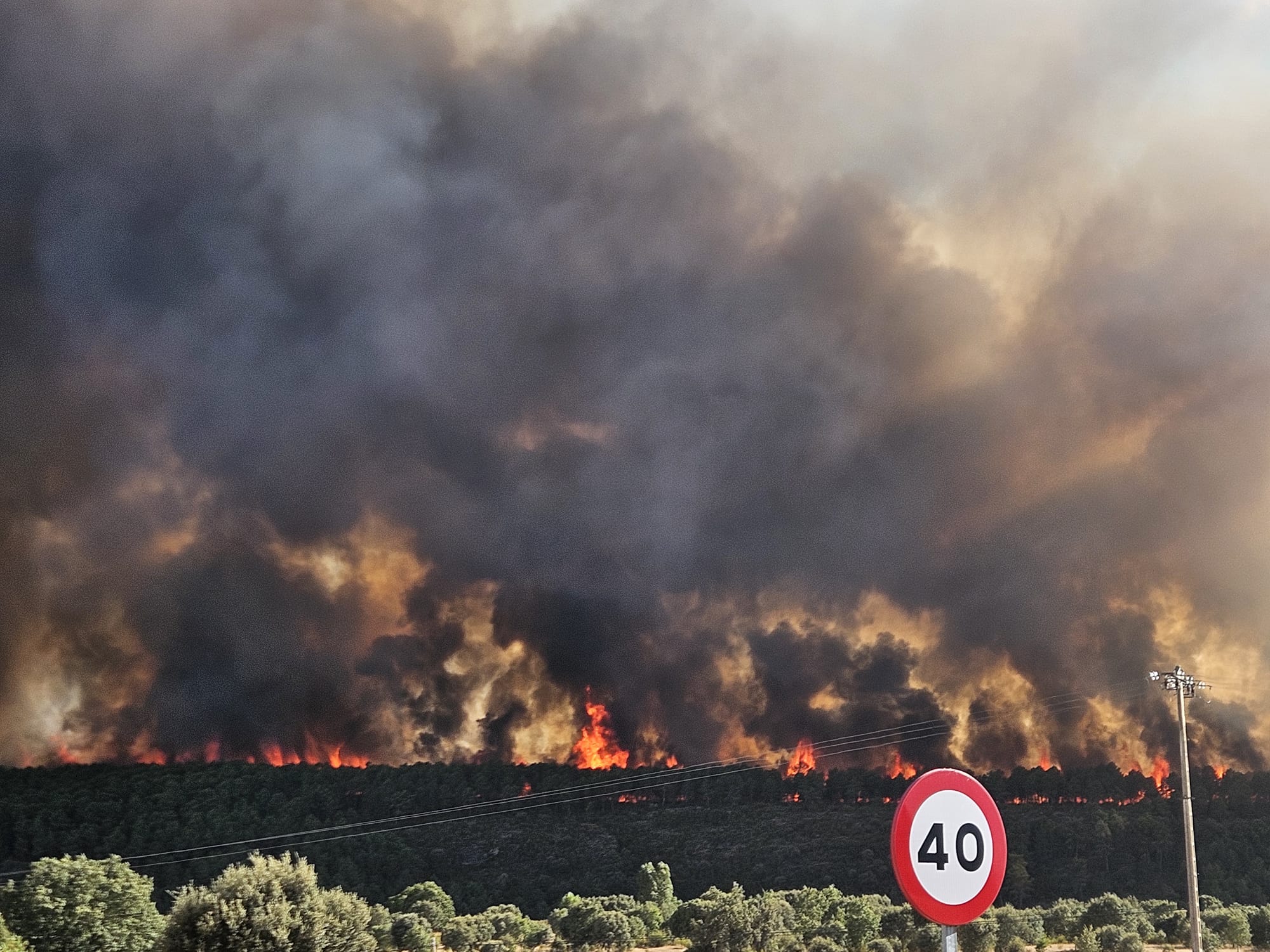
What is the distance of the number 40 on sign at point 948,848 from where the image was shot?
27.5ft

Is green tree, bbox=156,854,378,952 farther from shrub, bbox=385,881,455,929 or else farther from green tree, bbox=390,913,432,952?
shrub, bbox=385,881,455,929

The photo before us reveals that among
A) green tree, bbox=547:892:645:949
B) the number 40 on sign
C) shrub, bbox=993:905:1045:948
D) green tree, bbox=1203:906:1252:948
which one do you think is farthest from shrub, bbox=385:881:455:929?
the number 40 on sign

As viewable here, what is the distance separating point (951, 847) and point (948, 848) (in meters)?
0.02

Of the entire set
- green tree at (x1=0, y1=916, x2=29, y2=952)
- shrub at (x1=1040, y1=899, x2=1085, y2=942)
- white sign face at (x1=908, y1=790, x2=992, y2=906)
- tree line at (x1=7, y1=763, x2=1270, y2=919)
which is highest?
tree line at (x1=7, y1=763, x2=1270, y2=919)

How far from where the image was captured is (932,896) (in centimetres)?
839

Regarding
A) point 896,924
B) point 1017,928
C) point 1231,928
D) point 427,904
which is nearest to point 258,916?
point 896,924

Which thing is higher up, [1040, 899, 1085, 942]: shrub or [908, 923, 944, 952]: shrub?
[1040, 899, 1085, 942]: shrub

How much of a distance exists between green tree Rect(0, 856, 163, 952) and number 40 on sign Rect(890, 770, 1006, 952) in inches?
2428

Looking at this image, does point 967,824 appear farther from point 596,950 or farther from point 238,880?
point 596,950

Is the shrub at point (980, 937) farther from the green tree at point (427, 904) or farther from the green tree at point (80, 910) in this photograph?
the green tree at point (80, 910)

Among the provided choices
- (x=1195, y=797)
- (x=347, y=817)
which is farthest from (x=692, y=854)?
(x=1195, y=797)

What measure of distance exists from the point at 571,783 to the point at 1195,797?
8715cm

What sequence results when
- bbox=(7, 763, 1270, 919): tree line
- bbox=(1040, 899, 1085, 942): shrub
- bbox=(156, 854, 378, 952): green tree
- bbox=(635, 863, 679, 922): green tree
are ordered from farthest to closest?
bbox=(7, 763, 1270, 919): tree line, bbox=(635, 863, 679, 922): green tree, bbox=(1040, 899, 1085, 942): shrub, bbox=(156, 854, 378, 952): green tree

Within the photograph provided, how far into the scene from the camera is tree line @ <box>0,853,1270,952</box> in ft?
137
